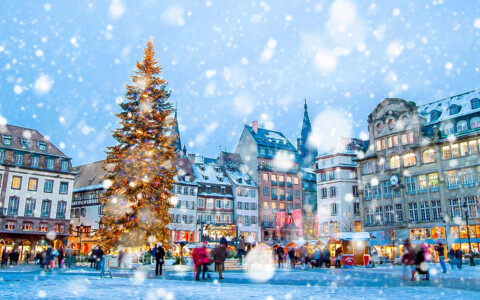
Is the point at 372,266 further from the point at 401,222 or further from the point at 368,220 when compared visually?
the point at 368,220

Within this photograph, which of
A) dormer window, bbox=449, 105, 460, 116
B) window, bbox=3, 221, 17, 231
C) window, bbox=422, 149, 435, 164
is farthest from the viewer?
window, bbox=3, 221, 17, 231

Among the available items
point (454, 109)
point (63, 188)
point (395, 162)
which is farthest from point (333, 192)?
point (63, 188)

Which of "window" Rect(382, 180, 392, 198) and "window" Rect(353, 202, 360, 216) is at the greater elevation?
"window" Rect(382, 180, 392, 198)

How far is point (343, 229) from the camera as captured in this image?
6041cm

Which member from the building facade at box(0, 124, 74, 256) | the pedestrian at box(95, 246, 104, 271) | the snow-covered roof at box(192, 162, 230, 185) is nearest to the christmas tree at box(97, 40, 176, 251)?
the pedestrian at box(95, 246, 104, 271)

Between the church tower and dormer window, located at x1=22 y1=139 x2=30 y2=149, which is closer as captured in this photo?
dormer window, located at x1=22 y1=139 x2=30 y2=149

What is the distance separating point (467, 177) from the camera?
153 ft

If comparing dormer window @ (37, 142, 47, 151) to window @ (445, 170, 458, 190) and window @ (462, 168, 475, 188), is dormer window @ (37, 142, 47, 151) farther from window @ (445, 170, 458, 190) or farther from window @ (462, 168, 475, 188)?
window @ (462, 168, 475, 188)

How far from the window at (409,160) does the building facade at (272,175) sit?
25977mm

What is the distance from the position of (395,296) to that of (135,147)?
23.7 meters

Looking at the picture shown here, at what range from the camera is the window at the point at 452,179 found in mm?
47469

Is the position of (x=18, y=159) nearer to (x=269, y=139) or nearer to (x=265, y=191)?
(x=265, y=191)

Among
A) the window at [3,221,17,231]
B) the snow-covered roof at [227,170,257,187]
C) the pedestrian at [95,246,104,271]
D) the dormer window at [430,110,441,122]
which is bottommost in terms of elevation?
the pedestrian at [95,246,104,271]

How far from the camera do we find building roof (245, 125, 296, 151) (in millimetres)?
81188
